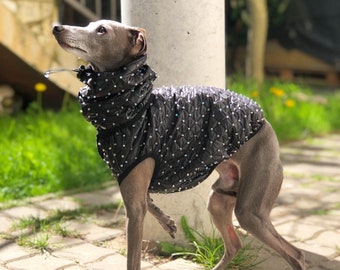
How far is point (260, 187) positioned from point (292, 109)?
17.5ft

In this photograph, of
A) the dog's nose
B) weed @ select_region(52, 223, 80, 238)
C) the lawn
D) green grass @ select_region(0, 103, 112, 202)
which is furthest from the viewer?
the lawn

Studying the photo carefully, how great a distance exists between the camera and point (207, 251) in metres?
3.91

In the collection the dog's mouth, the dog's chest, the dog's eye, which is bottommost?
the dog's chest

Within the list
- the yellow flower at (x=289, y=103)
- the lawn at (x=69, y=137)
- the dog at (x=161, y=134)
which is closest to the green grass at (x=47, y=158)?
the lawn at (x=69, y=137)

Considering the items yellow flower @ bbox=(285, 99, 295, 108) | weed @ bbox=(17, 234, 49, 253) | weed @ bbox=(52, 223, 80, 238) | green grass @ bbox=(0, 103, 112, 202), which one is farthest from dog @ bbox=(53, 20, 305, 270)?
yellow flower @ bbox=(285, 99, 295, 108)

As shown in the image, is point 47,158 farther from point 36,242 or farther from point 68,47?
point 68,47

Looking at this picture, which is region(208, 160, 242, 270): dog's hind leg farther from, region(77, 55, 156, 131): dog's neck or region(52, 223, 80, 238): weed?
region(52, 223, 80, 238): weed

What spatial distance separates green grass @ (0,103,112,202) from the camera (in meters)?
5.57

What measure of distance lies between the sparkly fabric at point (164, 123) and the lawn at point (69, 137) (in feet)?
7.98

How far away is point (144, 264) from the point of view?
13.0 ft

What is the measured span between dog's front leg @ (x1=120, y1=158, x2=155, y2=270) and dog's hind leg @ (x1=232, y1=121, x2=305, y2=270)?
0.52 m

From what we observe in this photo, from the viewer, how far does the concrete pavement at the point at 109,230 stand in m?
3.95

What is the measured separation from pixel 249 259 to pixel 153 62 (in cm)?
137

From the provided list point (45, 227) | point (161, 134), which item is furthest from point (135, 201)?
point (45, 227)
